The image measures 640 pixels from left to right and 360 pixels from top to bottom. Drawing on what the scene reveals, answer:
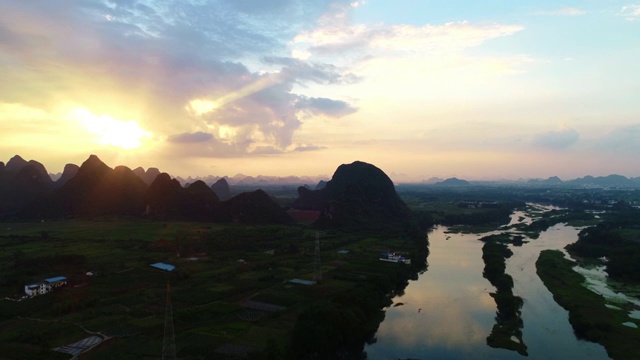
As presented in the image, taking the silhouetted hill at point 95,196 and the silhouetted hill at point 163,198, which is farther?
the silhouetted hill at point 163,198

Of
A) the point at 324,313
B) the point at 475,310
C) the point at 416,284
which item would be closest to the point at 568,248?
the point at 416,284

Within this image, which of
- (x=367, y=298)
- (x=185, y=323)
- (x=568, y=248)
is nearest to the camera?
(x=185, y=323)

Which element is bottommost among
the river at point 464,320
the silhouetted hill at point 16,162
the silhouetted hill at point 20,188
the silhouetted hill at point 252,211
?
the river at point 464,320

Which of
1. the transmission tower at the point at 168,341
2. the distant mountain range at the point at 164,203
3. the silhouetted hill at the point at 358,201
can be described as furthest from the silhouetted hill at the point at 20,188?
the transmission tower at the point at 168,341

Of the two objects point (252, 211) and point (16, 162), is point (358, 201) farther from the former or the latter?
point (16, 162)

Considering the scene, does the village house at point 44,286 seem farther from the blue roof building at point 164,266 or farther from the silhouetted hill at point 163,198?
the silhouetted hill at point 163,198

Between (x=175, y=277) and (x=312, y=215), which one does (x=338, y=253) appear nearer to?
(x=175, y=277)
